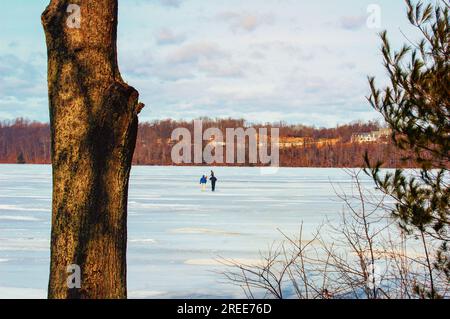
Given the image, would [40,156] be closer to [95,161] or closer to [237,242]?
[237,242]

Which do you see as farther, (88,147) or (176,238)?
(176,238)

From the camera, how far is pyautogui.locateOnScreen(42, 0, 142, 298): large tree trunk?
4262 millimetres

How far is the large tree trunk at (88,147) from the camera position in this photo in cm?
426

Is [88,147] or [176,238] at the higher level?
[88,147]

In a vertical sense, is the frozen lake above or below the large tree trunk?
below

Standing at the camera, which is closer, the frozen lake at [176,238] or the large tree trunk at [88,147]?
the large tree trunk at [88,147]

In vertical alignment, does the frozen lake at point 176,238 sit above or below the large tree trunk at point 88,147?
below

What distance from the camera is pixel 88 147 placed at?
427cm

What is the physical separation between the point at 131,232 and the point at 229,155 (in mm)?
98885

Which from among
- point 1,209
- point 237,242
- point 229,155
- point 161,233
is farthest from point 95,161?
point 229,155

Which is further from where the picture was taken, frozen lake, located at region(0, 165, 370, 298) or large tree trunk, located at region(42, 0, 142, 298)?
frozen lake, located at region(0, 165, 370, 298)
